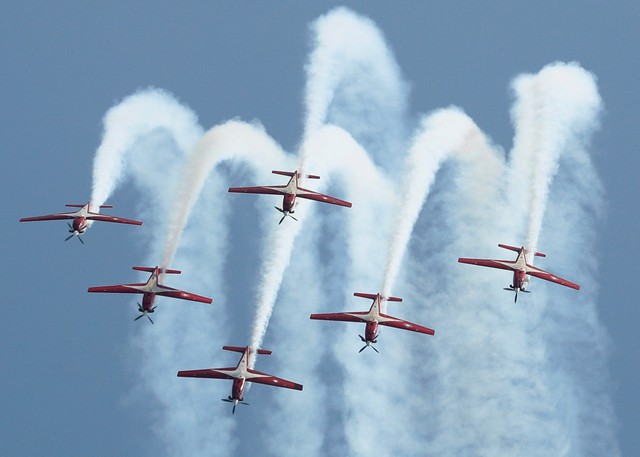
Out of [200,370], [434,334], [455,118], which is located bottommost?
[200,370]

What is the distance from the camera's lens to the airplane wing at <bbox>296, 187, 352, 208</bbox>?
92125 millimetres

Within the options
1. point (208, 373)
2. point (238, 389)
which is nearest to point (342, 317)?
point (238, 389)

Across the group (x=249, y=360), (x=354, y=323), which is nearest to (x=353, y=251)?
(x=354, y=323)

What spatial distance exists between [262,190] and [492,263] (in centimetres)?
1573

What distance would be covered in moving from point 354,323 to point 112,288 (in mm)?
16293

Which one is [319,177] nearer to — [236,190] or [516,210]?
[236,190]

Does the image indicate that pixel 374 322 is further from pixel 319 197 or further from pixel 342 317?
pixel 319 197

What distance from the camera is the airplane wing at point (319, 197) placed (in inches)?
3627

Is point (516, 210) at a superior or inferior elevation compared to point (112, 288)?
superior

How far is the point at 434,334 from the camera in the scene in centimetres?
9119

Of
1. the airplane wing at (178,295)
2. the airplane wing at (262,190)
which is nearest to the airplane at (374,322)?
the airplane wing at (262,190)

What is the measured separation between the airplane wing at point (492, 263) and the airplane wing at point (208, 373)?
16.4m

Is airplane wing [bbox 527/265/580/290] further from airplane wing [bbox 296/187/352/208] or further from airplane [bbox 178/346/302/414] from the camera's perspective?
airplane [bbox 178/346/302/414]

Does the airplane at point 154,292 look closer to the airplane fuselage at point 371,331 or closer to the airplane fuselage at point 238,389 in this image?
the airplane fuselage at point 238,389
